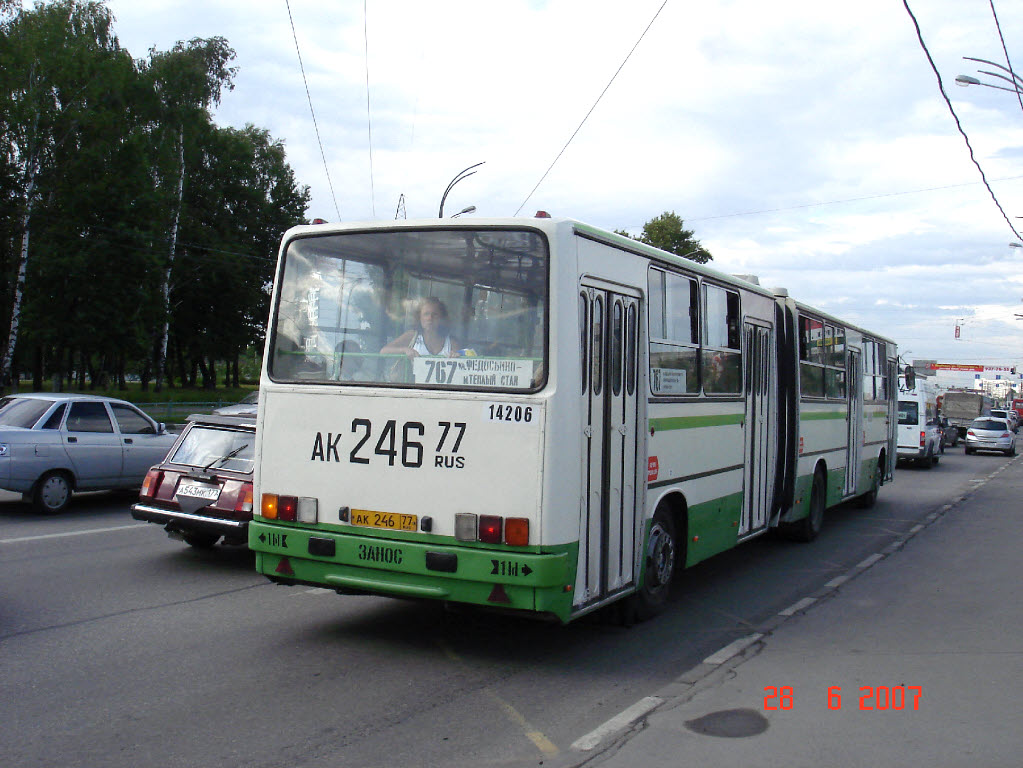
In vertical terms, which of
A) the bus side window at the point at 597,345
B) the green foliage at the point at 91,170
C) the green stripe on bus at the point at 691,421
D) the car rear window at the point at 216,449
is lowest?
the car rear window at the point at 216,449

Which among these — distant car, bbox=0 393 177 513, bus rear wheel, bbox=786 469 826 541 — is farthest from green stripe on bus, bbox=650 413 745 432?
distant car, bbox=0 393 177 513

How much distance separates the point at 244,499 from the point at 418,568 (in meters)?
3.35

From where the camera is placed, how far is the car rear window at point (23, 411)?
12.8 meters

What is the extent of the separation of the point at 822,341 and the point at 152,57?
39.4 m

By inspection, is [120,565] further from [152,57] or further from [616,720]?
[152,57]

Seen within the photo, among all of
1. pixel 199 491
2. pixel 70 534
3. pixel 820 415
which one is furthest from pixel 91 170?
pixel 820 415

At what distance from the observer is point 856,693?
→ 19.2 feet

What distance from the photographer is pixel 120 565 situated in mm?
9461

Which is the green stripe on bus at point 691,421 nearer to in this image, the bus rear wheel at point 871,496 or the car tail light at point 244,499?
the car tail light at point 244,499

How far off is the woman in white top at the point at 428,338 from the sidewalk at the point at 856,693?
258 centimetres

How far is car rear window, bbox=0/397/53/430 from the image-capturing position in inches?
502

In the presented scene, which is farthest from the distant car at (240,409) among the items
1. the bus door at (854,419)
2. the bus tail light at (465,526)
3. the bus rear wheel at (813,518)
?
the bus door at (854,419)

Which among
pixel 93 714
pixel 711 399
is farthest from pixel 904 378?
pixel 93 714

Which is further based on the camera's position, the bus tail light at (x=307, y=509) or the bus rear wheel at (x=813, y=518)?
the bus rear wheel at (x=813, y=518)
